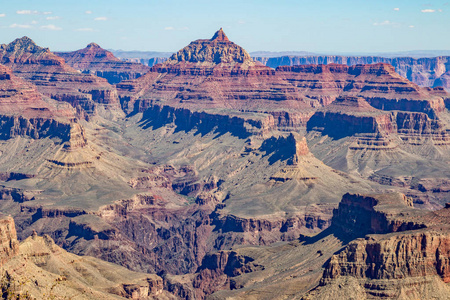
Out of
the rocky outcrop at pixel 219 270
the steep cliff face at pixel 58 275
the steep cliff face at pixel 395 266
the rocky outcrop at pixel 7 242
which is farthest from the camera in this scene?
the rocky outcrop at pixel 219 270

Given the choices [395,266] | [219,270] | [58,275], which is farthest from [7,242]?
[219,270]

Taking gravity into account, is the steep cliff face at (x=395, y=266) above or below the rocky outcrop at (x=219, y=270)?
above

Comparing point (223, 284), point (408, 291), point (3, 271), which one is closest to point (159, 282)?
point (223, 284)

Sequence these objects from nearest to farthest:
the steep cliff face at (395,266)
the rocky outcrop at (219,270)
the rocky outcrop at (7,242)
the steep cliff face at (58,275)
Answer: the steep cliff face at (395,266), the steep cliff face at (58,275), the rocky outcrop at (7,242), the rocky outcrop at (219,270)

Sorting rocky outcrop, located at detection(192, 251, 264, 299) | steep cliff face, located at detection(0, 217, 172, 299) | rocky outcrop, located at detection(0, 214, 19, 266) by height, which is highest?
rocky outcrop, located at detection(0, 214, 19, 266)

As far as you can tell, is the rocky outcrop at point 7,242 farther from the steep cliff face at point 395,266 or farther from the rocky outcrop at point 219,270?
the rocky outcrop at point 219,270

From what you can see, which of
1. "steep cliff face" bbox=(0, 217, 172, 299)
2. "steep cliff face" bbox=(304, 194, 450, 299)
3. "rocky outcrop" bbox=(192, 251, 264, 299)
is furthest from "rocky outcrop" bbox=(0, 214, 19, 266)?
"rocky outcrop" bbox=(192, 251, 264, 299)

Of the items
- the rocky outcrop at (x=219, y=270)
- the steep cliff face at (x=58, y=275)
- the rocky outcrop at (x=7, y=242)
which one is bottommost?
the rocky outcrop at (x=219, y=270)

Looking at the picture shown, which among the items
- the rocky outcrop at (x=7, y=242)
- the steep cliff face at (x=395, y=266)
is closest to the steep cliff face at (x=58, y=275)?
the rocky outcrop at (x=7, y=242)

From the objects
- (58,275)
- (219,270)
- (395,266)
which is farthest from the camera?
(219,270)

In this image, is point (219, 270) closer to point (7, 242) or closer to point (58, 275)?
point (58, 275)

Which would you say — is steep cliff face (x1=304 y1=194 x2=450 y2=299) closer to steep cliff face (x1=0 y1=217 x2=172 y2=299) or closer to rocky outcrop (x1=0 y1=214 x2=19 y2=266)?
steep cliff face (x1=0 y1=217 x2=172 y2=299)
